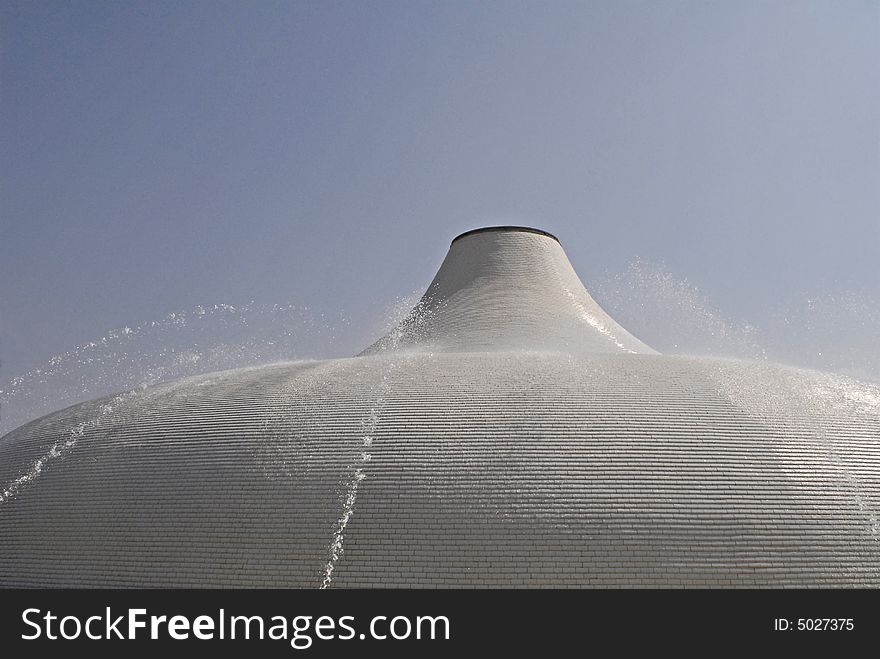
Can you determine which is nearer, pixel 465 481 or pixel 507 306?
pixel 465 481

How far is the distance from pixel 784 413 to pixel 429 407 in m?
3.48

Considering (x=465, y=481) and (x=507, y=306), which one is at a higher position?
(x=507, y=306)

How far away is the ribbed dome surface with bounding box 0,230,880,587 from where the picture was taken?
5047mm

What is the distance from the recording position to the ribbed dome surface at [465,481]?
505cm

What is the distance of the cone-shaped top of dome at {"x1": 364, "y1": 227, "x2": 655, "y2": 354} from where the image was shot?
1150 cm

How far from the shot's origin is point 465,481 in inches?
213

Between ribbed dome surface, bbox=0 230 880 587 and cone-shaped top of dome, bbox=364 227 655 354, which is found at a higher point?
cone-shaped top of dome, bbox=364 227 655 354

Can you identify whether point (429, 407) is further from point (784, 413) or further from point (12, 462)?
point (12, 462)

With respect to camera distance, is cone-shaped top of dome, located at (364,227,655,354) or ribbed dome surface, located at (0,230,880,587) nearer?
ribbed dome surface, located at (0,230,880,587)

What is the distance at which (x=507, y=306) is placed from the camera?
509 inches

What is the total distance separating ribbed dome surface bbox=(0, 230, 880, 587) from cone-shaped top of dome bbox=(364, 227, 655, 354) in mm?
Result: 3984

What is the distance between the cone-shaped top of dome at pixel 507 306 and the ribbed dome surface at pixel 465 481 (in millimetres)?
3984

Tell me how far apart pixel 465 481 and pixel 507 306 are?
780 cm
